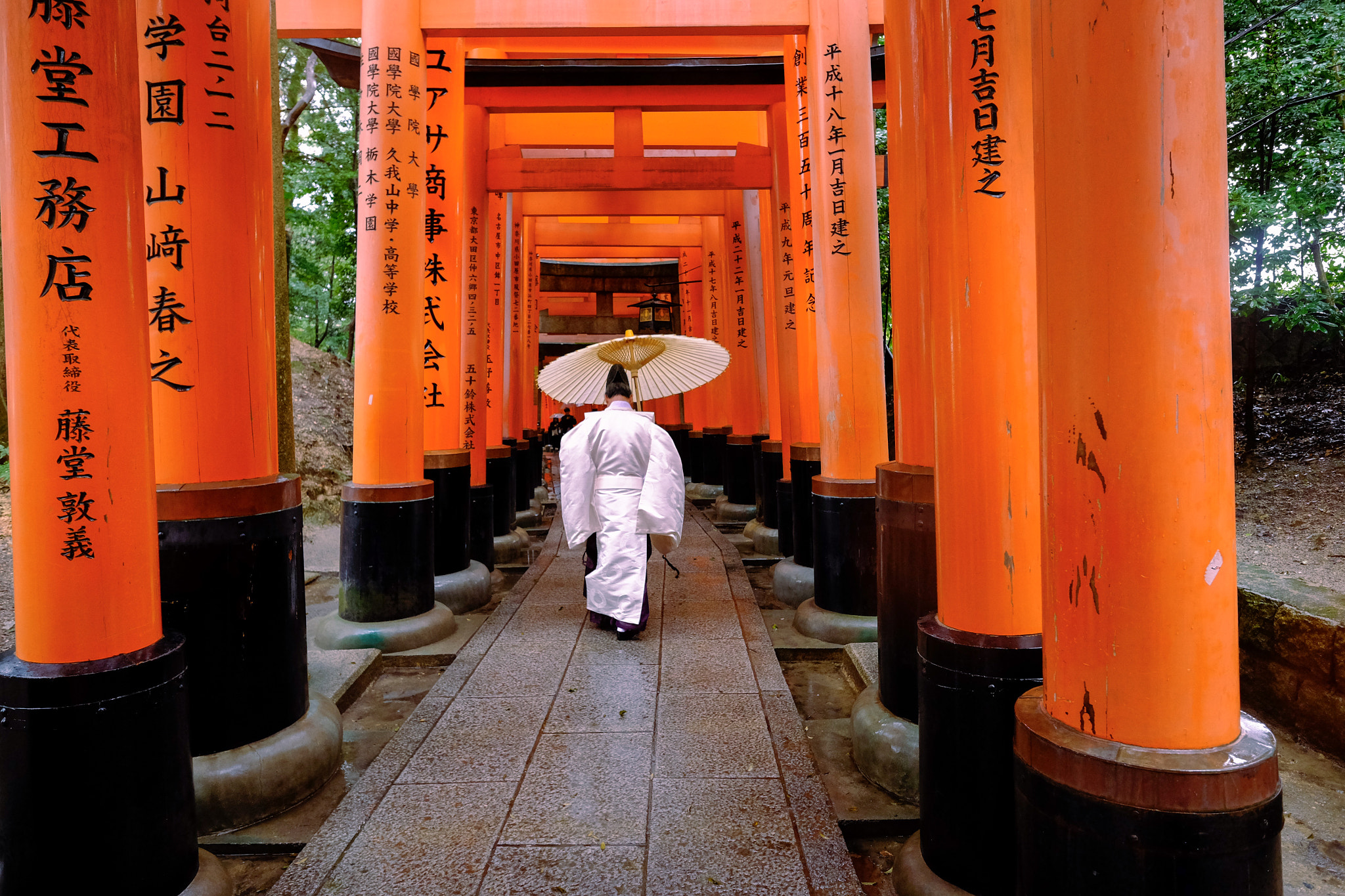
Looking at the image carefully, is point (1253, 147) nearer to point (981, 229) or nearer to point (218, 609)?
point (981, 229)

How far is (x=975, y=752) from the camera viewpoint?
2377mm

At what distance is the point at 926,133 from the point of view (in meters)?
2.93

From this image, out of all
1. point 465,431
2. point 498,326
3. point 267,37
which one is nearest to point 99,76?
point 267,37

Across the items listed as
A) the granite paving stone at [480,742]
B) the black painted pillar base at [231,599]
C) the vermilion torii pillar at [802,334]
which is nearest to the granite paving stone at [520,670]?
the granite paving stone at [480,742]

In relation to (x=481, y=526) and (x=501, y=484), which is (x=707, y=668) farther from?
(x=501, y=484)

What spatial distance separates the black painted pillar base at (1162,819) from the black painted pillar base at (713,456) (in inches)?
519

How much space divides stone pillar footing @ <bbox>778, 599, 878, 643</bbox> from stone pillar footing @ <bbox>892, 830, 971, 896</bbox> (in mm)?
2360

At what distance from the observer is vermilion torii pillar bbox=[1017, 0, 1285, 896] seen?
1.64m

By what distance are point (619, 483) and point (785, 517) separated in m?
2.82

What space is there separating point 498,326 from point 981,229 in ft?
26.9

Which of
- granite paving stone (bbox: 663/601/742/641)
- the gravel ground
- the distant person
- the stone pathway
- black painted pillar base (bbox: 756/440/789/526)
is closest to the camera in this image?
the stone pathway

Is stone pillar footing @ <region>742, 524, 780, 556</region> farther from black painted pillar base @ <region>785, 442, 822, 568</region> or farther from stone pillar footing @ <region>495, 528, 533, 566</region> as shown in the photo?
stone pillar footing @ <region>495, 528, 533, 566</region>

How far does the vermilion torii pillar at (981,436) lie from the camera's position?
7.93 ft

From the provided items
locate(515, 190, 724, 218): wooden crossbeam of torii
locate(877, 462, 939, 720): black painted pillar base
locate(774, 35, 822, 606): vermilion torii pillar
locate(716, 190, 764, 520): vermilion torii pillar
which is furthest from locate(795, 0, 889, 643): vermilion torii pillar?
locate(515, 190, 724, 218): wooden crossbeam of torii
